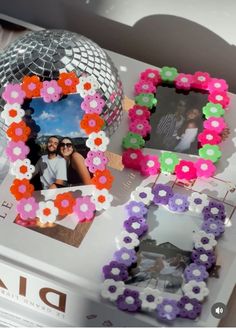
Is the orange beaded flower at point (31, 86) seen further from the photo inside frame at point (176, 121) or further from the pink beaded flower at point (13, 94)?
the photo inside frame at point (176, 121)

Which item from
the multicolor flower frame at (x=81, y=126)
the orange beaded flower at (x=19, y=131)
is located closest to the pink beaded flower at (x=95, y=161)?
the multicolor flower frame at (x=81, y=126)

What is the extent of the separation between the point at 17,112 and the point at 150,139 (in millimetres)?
227

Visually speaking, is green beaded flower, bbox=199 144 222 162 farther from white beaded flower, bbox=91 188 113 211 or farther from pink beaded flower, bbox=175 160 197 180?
white beaded flower, bbox=91 188 113 211

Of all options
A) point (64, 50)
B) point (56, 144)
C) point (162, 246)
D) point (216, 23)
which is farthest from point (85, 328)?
point (216, 23)

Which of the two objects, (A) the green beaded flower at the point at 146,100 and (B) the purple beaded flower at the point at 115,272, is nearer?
(B) the purple beaded flower at the point at 115,272

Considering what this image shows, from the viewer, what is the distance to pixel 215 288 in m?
1.18

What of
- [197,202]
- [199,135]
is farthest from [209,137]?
[197,202]

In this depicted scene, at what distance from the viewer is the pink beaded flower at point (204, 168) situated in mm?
1263

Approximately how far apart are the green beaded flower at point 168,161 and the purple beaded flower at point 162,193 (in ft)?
0.10

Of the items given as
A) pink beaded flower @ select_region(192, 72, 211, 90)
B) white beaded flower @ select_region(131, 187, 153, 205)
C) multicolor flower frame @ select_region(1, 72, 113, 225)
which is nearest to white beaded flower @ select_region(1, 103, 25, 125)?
multicolor flower frame @ select_region(1, 72, 113, 225)

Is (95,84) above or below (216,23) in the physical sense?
below

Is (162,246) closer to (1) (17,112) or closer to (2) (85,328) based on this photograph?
(2) (85,328)

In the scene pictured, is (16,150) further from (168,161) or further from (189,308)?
(189,308)

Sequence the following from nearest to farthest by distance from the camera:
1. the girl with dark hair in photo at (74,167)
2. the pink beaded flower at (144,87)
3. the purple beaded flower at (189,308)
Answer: the purple beaded flower at (189,308), the girl with dark hair in photo at (74,167), the pink beaded flower at (144,87)
